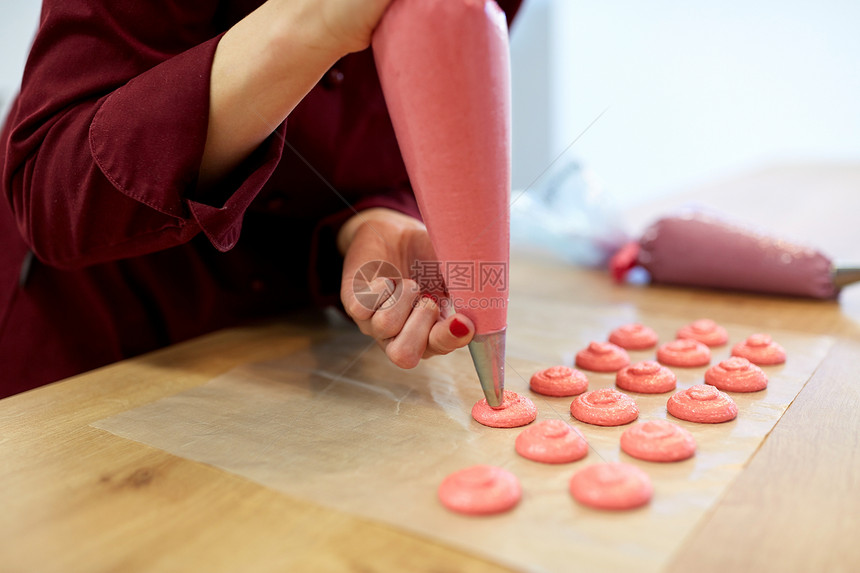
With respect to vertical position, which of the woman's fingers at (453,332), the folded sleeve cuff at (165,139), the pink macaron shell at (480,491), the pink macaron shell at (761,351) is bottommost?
the pink macaron shell at (761,351)

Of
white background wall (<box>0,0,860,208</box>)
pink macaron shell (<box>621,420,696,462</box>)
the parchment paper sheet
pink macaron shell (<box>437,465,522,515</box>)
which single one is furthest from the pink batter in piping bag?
white background wall (<box>0,0,860,208</box>)

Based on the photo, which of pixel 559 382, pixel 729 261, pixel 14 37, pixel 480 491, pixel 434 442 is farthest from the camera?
pixel 14 37

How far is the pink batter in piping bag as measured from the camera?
3.24 feet

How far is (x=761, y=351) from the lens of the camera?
743 millimetres

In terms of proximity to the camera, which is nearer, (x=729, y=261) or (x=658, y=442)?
(x=658, y=442)

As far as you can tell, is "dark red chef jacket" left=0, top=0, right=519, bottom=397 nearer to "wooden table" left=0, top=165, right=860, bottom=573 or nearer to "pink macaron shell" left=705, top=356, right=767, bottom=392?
"wooden table" left=0, top=165, right=860, bottom=573

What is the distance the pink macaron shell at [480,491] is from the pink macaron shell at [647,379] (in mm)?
235

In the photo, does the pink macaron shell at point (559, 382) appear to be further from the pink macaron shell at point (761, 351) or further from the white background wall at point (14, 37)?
the white background wall at point (14, 37)

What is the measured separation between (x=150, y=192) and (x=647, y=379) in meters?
0.49

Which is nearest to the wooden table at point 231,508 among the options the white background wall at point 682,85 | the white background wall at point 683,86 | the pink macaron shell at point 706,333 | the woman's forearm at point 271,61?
the pink macaron shell at point 706,333

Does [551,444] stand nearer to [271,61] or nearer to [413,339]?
[413,339]

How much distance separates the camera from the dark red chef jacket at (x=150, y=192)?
575 mm

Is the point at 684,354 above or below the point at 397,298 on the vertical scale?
below

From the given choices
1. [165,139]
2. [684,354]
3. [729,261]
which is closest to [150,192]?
[165,139]
